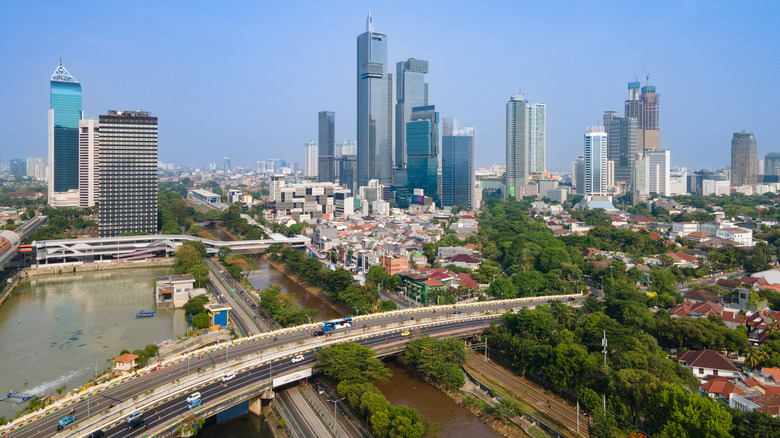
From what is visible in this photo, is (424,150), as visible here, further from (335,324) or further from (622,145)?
(335,324)

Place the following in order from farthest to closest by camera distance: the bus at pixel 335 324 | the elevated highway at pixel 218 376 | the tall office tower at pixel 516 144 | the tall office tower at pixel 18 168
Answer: the tall office tower at pixel 18 168, the tall office tower at pixel 516 144, the bus at pixel 335 324, the elevated highway at pixel 218 376

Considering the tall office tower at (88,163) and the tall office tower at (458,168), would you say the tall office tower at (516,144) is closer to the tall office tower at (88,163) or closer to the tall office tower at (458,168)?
the tall office tower at (458,168)

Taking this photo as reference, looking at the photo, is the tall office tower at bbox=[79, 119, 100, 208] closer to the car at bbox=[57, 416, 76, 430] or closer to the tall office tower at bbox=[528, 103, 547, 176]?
the car at bbox=[57, 416, 76, 430]

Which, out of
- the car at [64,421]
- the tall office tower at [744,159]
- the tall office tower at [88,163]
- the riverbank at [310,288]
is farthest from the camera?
the tall office tower at [744,159]

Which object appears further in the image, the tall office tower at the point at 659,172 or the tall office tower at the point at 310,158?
the tall office tower at the point at 310,158

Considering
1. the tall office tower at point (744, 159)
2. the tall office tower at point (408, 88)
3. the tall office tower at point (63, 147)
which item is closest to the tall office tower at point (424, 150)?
the tall office tower at point (408, 88)

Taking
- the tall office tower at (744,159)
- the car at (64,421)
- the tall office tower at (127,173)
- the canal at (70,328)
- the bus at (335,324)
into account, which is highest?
the tall office tower at (744,159)
